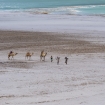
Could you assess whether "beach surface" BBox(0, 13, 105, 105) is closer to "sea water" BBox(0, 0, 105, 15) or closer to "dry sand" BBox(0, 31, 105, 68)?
"dry sand" BBox(0, 31, 105, 68)

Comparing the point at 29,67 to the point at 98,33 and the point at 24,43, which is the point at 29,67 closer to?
the point at 24,43

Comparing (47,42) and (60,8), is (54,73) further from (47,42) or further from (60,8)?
(60,8)

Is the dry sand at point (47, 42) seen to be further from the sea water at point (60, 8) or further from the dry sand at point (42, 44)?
the sea water at point (60, 8)

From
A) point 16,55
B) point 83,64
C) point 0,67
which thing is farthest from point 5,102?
point 16,55

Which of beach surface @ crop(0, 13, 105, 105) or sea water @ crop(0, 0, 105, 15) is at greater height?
sea water @ crop(0, 0, 105, 15)

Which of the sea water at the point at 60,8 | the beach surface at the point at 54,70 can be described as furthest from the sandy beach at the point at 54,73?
the sea water at the point at 60,8

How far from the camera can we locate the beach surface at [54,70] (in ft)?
45.1

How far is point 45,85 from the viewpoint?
50.4 ft

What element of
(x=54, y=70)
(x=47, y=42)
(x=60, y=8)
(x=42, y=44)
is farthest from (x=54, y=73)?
(x=60, y=8)

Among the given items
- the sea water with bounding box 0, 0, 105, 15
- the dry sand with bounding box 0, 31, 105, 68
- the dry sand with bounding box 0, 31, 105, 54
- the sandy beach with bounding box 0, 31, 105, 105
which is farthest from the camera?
the sea water with bounding box 0, 0, 105, 15

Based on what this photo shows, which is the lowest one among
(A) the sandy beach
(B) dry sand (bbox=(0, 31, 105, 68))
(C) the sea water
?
(A) the sandy beach

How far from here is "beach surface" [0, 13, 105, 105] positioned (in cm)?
1374

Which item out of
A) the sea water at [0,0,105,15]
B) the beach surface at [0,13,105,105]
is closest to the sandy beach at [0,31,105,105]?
the beach surface at [0,13,105,105]

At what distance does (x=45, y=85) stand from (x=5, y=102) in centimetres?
261
